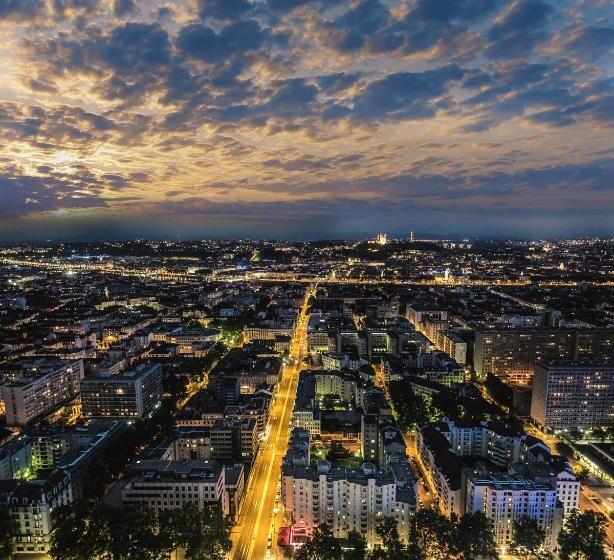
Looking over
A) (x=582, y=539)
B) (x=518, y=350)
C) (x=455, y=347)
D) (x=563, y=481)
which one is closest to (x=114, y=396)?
(x=563, y=481)

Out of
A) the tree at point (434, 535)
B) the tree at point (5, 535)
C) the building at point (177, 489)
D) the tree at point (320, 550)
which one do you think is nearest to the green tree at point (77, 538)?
the tree at point (5, 535)

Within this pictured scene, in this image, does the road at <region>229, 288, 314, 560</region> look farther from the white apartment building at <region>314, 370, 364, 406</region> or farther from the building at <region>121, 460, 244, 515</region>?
the white apartment building at <region>314, 370, 364, 406</region>

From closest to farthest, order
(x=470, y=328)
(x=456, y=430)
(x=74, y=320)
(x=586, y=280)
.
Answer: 1. (x=456, y=430)
2. (x=470, y=328)
3. (x=74, y=320)
4. (x=586, y=280)

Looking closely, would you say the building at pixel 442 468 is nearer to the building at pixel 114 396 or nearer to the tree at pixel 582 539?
the tree at pixel 582 539

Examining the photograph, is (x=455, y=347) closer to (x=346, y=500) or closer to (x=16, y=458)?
(x=346, y=500)

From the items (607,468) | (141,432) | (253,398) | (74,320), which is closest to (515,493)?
(607,468)

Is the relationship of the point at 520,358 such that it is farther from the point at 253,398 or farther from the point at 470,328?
the point at 253,398
